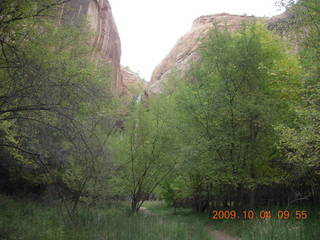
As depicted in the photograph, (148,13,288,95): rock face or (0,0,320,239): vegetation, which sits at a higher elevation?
(148,13,288,95): rock face

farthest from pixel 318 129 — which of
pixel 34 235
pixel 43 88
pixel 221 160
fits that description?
pixel 34 235

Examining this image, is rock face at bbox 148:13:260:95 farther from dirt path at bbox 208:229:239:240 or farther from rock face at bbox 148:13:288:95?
dirt path at bbox 208:229:239:240

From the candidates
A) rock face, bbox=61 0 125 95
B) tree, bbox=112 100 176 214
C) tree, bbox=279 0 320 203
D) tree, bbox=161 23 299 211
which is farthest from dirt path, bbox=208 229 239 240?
rock face, bbox=61 0 125 95

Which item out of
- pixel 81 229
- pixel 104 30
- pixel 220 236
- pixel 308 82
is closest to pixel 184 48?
pixel 104 30

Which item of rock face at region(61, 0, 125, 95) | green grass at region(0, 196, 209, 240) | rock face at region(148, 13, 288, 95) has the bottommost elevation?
green grass at region(0, 196, 209, 240)

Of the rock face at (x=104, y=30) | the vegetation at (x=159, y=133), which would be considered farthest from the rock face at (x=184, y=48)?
the vegetation at (x=159, y=133)

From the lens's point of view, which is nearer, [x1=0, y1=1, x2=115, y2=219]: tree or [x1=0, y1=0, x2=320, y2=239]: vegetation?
[x1=0, y1=1, x2=115, y2=219]: tree

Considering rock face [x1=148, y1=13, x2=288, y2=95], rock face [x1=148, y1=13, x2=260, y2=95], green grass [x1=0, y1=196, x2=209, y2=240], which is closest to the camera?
green grass [x1=0, y1=196, x2=209, y2=240]

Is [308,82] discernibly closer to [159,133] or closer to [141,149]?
[159,133]

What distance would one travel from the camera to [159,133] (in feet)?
44.4

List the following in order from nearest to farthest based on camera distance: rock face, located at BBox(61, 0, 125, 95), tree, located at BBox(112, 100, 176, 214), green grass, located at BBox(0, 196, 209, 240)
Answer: green grass, located at BBox(0, 196, 209, 240), tree, located at BBox(112, 100, 176, 214), rock face, located at BBox(61, 0, 125, 95)

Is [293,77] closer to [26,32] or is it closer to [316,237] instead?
[316,237]

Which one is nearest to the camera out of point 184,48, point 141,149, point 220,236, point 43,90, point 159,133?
point 43,90

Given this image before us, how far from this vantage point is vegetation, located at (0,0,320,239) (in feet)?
19.2
